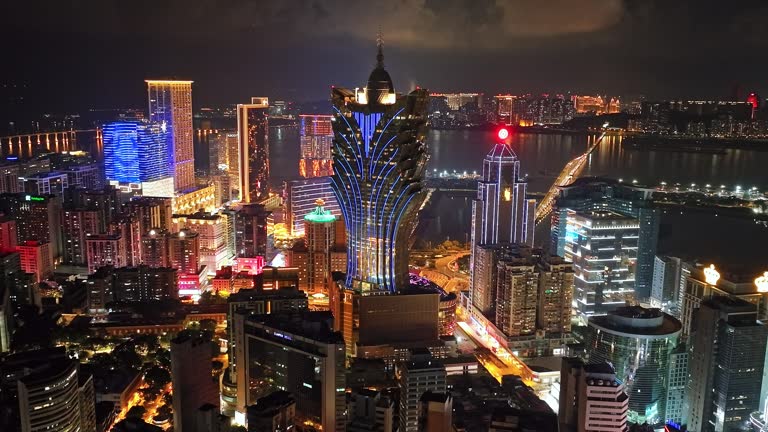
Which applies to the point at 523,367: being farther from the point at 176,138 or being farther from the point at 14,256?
the point at 176,138

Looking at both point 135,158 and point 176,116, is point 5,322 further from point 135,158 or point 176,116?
point 176,116

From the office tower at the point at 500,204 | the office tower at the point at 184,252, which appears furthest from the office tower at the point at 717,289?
the office tower at the point at 184,252

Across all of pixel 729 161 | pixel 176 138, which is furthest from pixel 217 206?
pixel 729 161

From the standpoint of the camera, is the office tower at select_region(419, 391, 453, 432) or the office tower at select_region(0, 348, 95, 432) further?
the office tower at select_region(0, 348, 95, 432)

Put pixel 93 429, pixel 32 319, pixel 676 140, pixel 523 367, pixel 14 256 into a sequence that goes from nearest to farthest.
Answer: pixel 93 429, pixel 523 367, pixel 32 319, pixel 14 256, pixel 676 140

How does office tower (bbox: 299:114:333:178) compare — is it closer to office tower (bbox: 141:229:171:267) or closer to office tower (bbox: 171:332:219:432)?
office tower (bbox: 141:229:171:267)

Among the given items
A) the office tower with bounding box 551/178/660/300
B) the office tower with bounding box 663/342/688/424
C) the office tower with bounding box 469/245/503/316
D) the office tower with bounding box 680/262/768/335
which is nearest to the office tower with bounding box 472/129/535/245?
the office tower with bounding box 469/245/503/316

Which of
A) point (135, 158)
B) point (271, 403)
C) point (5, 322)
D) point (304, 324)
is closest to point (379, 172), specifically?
point (304, 324)
